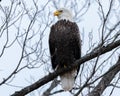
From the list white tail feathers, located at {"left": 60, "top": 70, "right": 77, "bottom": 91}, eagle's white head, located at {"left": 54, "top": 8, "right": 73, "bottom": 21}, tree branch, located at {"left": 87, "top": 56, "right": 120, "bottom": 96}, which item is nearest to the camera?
tree branch, located at {"left": 87, "top": 56, "right": 120, "bottom": 96}

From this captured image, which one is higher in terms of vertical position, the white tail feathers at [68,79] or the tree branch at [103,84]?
the tree branch at [103,84]

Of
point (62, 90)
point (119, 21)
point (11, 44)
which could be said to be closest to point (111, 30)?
point (119, 21)

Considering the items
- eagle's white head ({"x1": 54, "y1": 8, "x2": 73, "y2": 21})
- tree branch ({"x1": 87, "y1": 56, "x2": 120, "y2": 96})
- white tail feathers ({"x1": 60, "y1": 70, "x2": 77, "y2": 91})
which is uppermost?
eagle's white head ({"x1": 54, "y1": 8, "x2": 73, "y2": 21})

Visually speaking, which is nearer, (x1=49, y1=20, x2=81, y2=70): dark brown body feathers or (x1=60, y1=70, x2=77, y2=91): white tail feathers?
(x1=60, y1=70, x2=77, y2=91): white tail feathers

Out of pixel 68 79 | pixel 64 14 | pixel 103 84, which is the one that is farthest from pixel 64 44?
pixel 103 84

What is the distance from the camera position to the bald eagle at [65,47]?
4.07 m

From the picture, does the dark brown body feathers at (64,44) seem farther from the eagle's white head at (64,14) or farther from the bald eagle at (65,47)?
the eagle's white head at (64,14)

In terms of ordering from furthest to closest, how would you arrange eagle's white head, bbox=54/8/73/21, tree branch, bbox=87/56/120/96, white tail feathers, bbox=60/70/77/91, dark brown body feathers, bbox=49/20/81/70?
eagle's white head, bbox=54/8/73/21, dark brown body feathers, bbox=49/20/81/70, white tail feathers, bbox=60/70/77/91, tree branch, bbox=87/56/120/96

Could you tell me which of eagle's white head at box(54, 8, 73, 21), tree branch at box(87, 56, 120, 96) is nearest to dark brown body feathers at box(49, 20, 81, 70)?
eagle's white head at box(54, 8, 73, 21)

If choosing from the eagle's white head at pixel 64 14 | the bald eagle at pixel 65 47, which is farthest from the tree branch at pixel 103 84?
the eagle's white head at pixel 64 14

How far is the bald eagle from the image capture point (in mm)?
4066

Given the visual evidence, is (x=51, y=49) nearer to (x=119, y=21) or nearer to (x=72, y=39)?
(x=72, y=39)

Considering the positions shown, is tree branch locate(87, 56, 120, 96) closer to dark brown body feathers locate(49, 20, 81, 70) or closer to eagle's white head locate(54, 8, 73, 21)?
dark brown body feathers locate(49, 20, 81, 70)

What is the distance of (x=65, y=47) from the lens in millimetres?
4129
